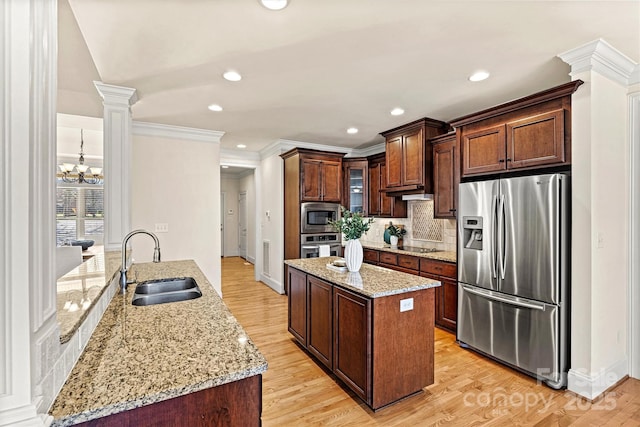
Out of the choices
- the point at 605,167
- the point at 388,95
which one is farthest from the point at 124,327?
the point at 605,167

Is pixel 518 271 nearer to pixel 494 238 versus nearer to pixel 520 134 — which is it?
pixel 494 238

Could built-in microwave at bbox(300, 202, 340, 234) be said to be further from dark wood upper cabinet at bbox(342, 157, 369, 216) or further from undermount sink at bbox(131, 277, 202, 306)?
undermount sink at bbox(131, 277, 202, 306)

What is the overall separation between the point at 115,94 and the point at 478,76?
11.1 feet

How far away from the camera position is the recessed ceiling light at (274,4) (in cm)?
173

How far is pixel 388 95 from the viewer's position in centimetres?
317

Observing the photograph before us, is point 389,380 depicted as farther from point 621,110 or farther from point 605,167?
point 621,110

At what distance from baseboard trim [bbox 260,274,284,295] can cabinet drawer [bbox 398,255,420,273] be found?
2.14 meters

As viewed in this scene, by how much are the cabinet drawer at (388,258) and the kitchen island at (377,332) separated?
1668mm

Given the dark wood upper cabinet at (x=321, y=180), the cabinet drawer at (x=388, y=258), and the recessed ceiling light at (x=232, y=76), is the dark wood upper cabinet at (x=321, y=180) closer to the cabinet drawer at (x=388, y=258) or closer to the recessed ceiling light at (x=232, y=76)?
the cabinet drawer at (x=388, y=258)

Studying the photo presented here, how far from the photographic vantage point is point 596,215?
90.4 inches

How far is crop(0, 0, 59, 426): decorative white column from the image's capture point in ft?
2.27

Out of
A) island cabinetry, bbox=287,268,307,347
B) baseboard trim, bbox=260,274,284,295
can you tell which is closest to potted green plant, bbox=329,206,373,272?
island cabinetry, bbox=287,268,307,347

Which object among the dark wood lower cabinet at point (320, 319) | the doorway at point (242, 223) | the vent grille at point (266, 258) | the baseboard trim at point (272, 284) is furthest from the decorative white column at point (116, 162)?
the doorway at point (242, 223)

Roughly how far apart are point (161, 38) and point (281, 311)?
136 inches
